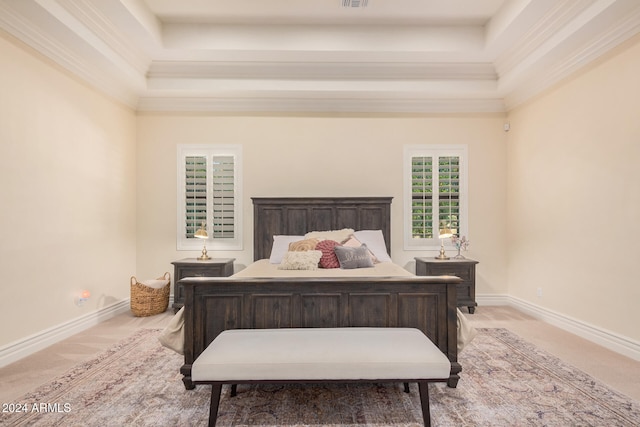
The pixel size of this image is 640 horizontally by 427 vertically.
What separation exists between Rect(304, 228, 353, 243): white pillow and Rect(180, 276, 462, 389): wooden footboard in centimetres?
175

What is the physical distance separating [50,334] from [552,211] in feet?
19.2

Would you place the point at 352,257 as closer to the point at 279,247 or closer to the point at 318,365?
the point at 279,247

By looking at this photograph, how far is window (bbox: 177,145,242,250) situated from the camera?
201 inches

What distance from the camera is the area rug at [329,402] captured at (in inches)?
84.7

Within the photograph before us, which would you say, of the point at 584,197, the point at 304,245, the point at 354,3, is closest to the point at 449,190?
the point at 584,197

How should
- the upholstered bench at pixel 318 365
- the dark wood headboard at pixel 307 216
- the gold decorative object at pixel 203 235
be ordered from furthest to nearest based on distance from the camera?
1. the dark wood headboard at pixel 307 216
2. the gold decorative object at pixel 203 235
3. the upholstered bench at pixel 318 365

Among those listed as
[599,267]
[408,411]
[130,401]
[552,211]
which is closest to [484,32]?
[552,211]

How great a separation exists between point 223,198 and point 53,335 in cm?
255

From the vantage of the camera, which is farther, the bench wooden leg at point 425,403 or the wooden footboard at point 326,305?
the wooden footboard at point 326,305

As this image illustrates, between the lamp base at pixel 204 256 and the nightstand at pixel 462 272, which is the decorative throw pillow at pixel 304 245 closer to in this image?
the lamp base at pixel 204 256

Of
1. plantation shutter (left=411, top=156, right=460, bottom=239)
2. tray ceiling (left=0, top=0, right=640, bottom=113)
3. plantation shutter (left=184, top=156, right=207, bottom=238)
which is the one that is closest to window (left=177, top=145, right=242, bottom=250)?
plantation shutter (left=184, top=156, right=207, bottom=238)

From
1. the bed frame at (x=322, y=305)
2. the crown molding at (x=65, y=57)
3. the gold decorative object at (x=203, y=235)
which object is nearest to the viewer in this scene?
the bed frame at (x=322, y=305)

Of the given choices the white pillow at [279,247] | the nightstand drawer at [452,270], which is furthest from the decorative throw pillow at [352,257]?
the nightstand drawer at [452,270]

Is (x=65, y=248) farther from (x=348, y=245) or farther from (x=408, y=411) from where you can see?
(x=408, y=411)
